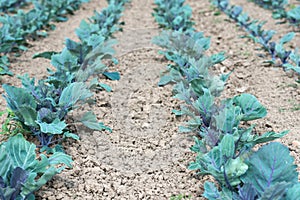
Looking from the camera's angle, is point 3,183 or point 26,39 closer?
point 3,183

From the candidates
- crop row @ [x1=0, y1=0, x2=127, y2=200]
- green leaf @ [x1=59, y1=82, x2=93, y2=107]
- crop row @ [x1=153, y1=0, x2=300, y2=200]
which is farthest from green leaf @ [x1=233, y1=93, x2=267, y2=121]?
green leaf @ [x1=59, y1=82, x2=93, y2=107]

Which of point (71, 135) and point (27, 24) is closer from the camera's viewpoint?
point (71, 135)

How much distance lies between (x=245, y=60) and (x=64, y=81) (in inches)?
75.8

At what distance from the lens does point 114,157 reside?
2881mm

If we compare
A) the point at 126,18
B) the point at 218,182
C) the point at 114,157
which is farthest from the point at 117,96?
the point at 126,18

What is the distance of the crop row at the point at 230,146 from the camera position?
6.85ft

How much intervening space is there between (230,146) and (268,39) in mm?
2519

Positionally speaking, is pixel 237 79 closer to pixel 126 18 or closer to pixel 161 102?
pixel 161 102

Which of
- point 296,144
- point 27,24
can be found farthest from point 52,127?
point 27,24

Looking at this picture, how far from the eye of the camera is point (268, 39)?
452 centimetres

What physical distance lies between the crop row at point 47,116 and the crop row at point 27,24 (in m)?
0.66

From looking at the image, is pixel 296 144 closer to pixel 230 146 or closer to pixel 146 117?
pixel 230 146

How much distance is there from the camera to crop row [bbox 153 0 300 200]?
209 centimetres

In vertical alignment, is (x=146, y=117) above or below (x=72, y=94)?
below
